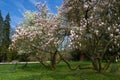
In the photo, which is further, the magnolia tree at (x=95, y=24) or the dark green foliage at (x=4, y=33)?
the dark green foliage at (x=4, y=33)

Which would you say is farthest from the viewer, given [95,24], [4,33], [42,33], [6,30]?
[6,30]

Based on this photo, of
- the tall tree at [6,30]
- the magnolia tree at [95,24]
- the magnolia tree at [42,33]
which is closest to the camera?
the magnolia tree at [95,24]

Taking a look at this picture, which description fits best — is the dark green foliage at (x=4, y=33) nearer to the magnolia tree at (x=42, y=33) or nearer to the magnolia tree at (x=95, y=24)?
the magnolia tree at (x=42, y=33)

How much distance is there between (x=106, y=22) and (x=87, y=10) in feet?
6.14

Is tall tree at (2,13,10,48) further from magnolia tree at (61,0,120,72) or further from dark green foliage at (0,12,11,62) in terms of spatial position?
magnolia tree at (61,0,120,72)

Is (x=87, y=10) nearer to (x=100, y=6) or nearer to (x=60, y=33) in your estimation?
(x=100, y=6)

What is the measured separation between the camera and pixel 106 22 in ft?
68.8

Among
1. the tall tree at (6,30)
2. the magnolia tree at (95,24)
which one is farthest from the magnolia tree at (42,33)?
the tall tree at (6,30)

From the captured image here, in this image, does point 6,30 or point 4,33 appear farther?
point 6,30

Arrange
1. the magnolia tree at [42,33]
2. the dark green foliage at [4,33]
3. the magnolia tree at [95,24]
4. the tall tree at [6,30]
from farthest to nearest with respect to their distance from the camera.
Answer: the tall tree at [6,30], the dark green foliage at [4,33], the magnolia tree at [42,33], the magnolia tree at [95,24]

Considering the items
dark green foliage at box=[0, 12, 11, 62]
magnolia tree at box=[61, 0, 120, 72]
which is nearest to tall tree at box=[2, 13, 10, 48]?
dark green foliage at box=[0, 12, 11, 62]

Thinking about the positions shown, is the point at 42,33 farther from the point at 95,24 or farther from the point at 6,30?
the point at 6,30

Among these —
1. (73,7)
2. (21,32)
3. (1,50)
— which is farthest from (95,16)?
(1,50)

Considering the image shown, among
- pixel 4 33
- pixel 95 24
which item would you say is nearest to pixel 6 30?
pixel 4 33
